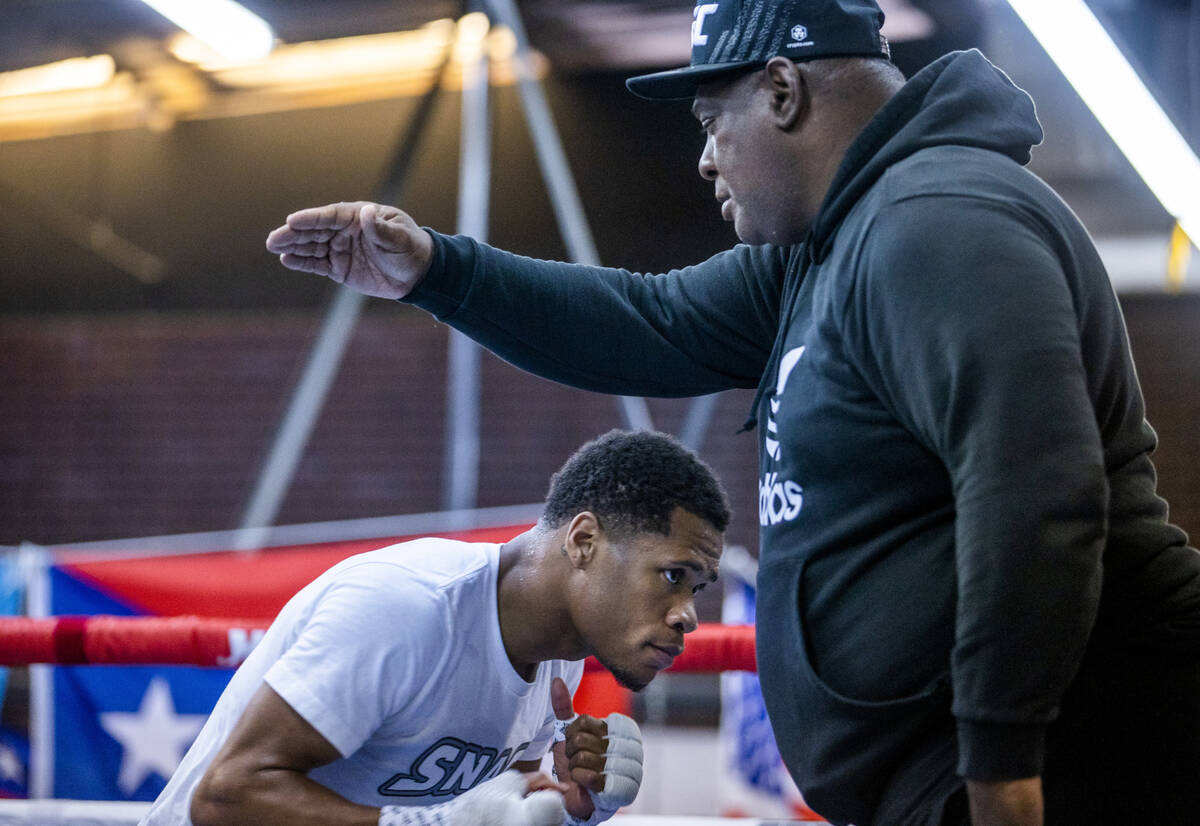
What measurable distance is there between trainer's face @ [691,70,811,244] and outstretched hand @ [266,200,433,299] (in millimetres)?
392

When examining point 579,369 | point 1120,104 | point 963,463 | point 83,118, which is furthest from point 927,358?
point 83,118

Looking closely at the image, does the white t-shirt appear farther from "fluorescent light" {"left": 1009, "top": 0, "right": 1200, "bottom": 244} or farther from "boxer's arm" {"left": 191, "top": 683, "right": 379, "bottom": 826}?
"fluorescent light" {"left": 1009, "top": 0, "right": 1200, "bottom": 244}

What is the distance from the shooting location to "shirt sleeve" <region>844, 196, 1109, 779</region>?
2.74 feet

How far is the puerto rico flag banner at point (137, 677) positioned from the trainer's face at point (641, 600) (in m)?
1.34

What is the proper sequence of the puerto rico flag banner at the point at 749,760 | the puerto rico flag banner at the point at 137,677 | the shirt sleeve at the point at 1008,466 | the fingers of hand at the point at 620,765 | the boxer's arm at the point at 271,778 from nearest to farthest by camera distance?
the shirt sleeve at the point at 1008,466, the boxer's arm at the point at 271,778, the fingers of hand at the point at 620,765, the puerto rico flag banner at the point at 137,677, the puerto rico flag banner at the point at 749,760

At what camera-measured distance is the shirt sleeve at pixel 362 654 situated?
132 cm

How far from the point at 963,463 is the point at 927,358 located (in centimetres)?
9

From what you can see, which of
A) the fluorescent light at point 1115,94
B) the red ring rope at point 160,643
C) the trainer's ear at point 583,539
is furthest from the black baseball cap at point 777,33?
the fluorescent light at point 1115,94

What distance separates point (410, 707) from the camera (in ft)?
4.75

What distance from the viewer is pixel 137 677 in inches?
110

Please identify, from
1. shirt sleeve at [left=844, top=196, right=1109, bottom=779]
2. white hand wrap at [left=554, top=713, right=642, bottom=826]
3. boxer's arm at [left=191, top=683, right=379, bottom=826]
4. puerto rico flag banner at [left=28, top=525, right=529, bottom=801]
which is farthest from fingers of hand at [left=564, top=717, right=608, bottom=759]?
puerto rico flag banner at [left=28, top=525, right=529, bottom=801]

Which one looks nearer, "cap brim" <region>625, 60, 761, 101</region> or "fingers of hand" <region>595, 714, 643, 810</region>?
"cap brim" <region>625, 60, 761, 101</region>

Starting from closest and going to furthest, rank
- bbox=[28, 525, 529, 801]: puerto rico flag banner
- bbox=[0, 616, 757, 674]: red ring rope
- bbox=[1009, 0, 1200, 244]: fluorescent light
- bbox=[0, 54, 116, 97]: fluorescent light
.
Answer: bbox=[0, 616, 757, 674]: red ring rope < bbox=[28, 525, 529, 801]: puerto rico flag banner < bbox=[1009, 0, 1200, 244]: fluorescent light < bbox=[0, 54, 116, 97]: fluorescent light

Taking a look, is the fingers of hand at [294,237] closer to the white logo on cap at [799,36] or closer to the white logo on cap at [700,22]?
the white logo on cap at [700,22]
